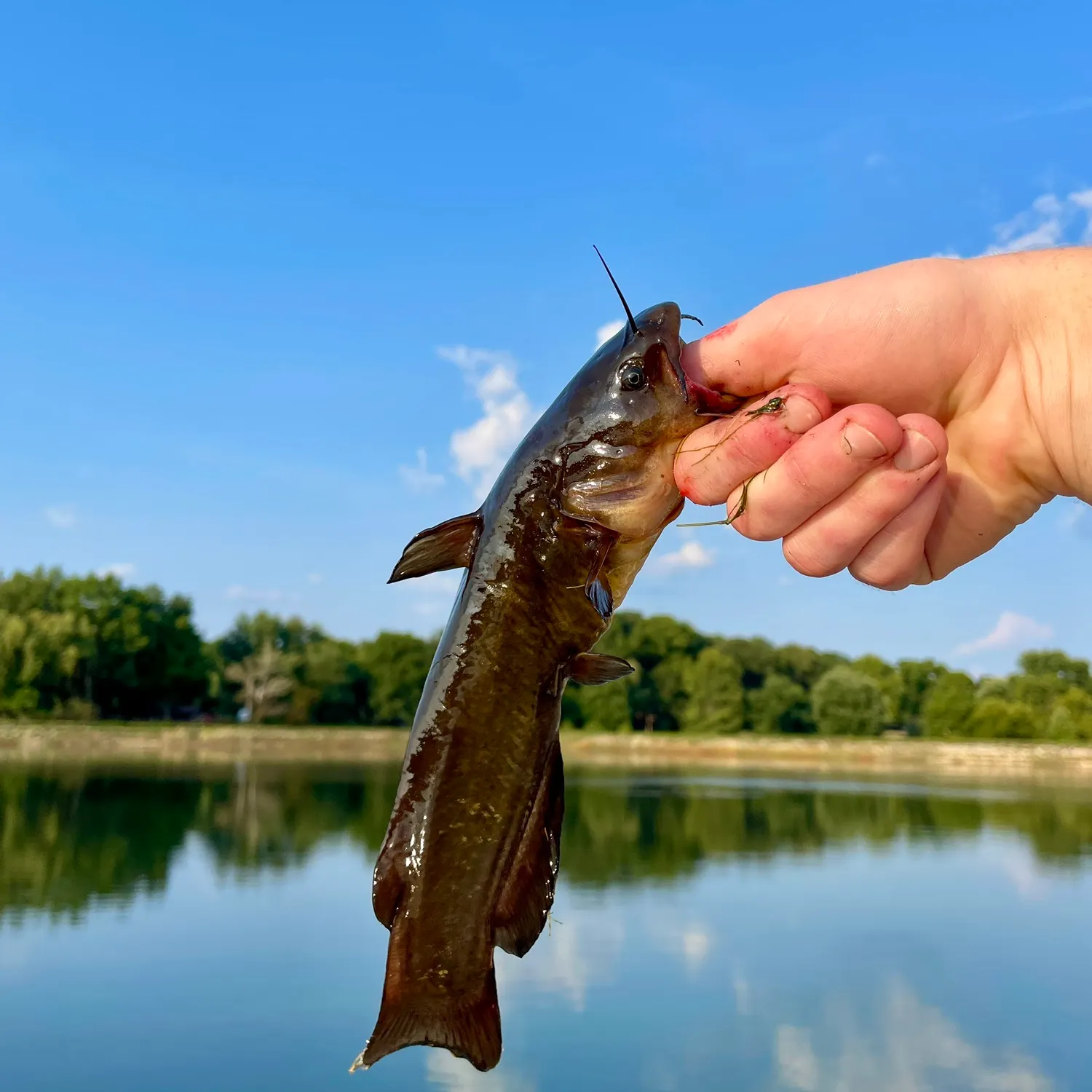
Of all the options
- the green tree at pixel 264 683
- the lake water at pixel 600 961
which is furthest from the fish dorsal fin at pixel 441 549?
the green tree at pixel 264 683

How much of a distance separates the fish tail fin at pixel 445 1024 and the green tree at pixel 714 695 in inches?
3426

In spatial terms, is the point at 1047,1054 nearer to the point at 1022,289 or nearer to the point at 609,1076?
the point at 609,1076

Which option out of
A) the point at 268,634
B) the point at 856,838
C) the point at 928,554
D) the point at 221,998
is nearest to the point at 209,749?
the point at 268,634

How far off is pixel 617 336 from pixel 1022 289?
4.68ft

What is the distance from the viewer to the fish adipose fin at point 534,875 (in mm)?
3102

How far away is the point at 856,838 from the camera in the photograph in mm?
38031

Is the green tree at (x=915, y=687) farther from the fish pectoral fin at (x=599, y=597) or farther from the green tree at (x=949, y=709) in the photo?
the fish pectoral fin at (x=599, y=597)

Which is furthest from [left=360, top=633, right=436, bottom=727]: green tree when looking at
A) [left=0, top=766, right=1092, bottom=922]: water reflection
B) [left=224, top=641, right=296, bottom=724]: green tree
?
[left=0, top=766, right=1092, bottom=922]: water reflection

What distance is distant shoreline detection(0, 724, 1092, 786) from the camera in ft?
207

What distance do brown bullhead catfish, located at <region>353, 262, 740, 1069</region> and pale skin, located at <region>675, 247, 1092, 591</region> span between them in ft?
0.85

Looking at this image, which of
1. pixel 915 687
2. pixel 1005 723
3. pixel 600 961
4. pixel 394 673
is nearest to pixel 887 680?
pixel 915 687

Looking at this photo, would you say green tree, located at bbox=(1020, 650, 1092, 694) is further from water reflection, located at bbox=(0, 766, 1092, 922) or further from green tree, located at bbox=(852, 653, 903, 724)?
water reflection, located at bbox=(0, 766, 1092, 922)

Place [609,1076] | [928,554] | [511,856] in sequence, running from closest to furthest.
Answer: [511,856], [928,554], [609,1076]

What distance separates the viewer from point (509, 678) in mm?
3100
